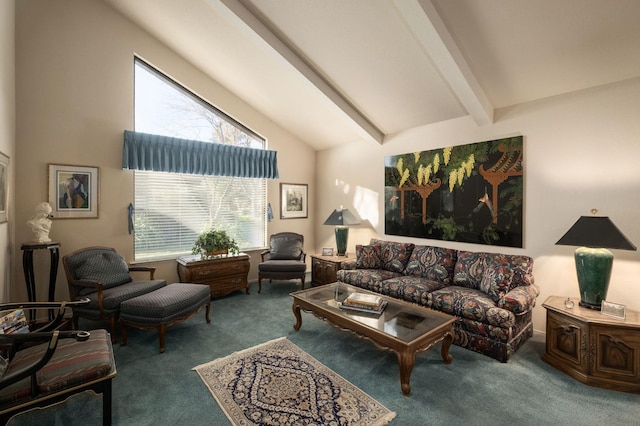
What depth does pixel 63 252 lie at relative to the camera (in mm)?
3691

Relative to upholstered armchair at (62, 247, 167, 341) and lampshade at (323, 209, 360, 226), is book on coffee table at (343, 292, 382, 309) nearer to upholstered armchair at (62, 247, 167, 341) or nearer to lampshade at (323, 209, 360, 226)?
lampshade at (323, 209, 360, 226)

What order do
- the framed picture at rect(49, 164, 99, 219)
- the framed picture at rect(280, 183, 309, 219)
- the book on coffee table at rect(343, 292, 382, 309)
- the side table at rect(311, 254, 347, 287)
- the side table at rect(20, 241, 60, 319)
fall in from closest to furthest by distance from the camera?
the book on coffee table at rect(343, 292, 382, 309) → the side table at rect(20, 241, 60, 319) → the framed picture at rect(49, 164, 99, 219) → the side table at rect(311, 254, 347, 287) → the framed picture at rect(280, 183, 309, 219)

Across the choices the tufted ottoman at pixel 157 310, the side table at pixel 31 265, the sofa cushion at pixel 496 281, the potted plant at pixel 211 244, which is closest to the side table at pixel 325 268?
the potted plant at pixel 211 244

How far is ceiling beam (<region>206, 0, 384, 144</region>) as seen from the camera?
10.2ft

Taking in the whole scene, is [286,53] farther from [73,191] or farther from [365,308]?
[73,191]

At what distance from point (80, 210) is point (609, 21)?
5.87 metres

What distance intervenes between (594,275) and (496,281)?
78 cm

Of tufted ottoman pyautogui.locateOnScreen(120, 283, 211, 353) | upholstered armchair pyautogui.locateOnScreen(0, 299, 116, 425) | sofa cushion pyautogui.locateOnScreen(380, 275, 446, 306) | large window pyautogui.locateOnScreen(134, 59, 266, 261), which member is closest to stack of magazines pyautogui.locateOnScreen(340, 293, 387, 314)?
sofa cushion pyautogui.locateOnScreen(380, 275, 446, 306)

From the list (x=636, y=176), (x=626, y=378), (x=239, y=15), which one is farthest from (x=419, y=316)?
(x=239, y=15)

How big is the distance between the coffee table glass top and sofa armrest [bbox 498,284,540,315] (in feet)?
2.04

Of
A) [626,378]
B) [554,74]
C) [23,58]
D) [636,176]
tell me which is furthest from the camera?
[23,58]

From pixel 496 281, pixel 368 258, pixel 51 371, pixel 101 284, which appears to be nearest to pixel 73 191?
pixel 101 284

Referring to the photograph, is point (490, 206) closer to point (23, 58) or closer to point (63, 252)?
point (63, 252)

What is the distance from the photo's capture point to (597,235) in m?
2.48
